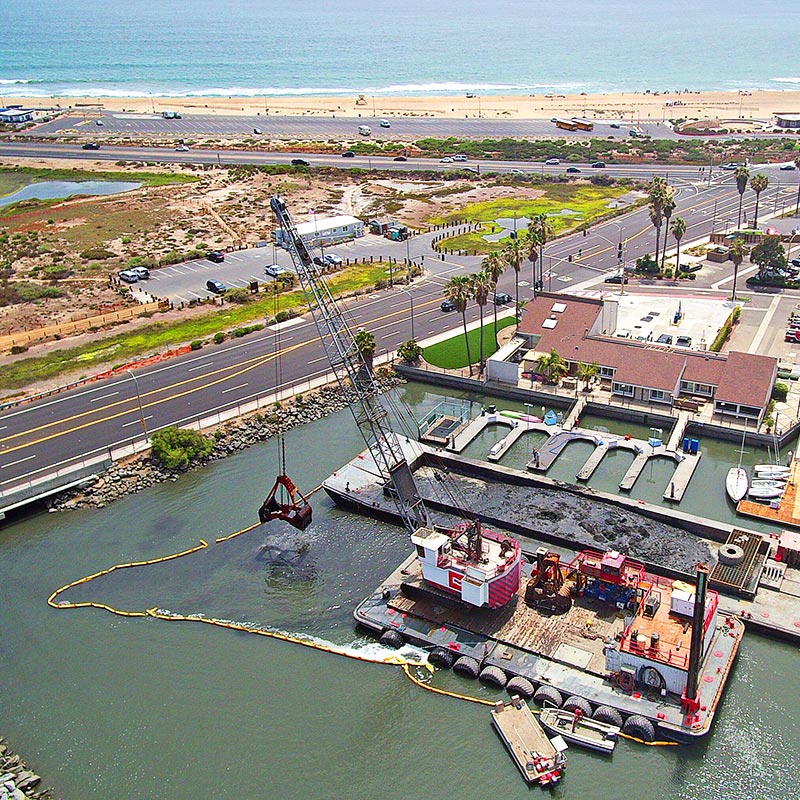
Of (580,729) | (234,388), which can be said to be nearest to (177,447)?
(234,388)

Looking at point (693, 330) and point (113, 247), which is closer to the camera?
point (693, 330)

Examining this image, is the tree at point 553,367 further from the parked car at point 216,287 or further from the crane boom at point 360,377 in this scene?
the parked car at point 216,287

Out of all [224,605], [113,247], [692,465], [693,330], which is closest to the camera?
[224,605]

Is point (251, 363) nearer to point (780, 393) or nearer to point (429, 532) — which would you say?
point (429, 532)

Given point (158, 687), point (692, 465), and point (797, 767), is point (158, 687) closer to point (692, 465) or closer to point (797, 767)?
point (797, 767)

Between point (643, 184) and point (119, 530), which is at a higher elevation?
point (643, 184)

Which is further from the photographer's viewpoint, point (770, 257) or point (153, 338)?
point (770, 257)

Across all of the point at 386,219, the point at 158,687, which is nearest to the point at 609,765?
the point at 158,687
